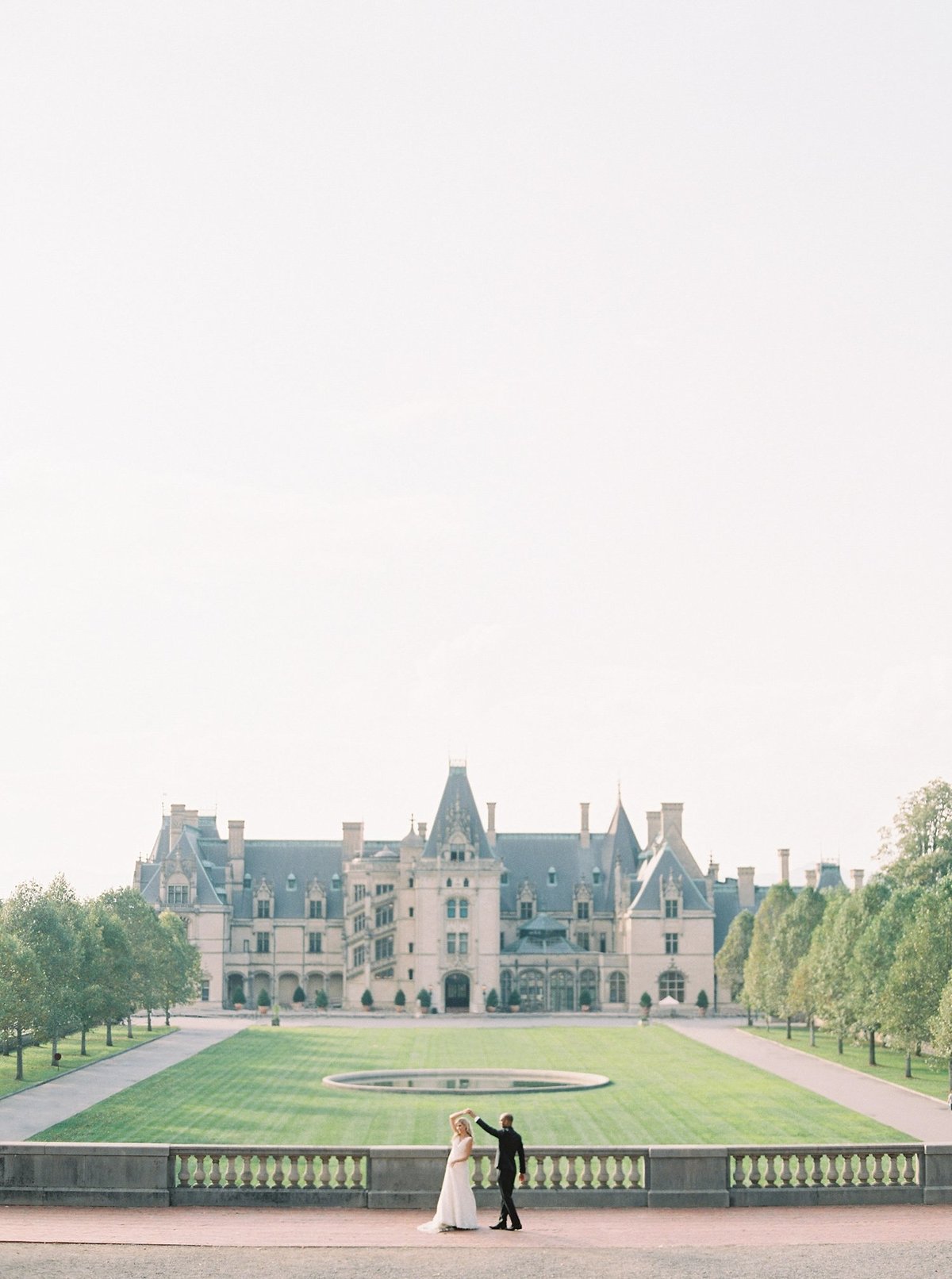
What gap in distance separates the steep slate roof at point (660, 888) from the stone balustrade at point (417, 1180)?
3711 inches

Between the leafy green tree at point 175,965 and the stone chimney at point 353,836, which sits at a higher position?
the stone chimney at point 353,836

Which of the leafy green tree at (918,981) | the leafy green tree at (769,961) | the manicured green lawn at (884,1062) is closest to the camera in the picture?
the manicured green lawn at (884,1062)

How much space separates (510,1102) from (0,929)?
21571 mm

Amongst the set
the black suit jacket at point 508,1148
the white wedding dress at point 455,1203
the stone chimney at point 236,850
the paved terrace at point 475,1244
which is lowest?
the paved terrace at point 475,1244

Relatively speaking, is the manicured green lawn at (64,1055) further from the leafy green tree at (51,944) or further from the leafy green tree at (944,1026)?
the leafy green tree at (944,1026)

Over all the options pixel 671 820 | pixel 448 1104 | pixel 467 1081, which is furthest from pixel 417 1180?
pixel 671 820

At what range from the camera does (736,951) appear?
366 ft

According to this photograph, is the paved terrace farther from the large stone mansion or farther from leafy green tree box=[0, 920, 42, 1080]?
the large stone mansion

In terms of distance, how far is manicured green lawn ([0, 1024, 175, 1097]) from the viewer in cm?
6153

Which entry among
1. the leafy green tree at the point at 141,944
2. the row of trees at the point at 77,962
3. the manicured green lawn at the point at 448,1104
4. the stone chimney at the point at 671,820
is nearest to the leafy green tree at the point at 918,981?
the manicured green lawn at the point at 448,1104

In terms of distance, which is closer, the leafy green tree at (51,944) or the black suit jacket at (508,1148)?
the black suit jacket at (508,1148)

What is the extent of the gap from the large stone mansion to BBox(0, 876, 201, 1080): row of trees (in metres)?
27.3

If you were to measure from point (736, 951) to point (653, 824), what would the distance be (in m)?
21.6

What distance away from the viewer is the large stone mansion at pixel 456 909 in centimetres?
12100
